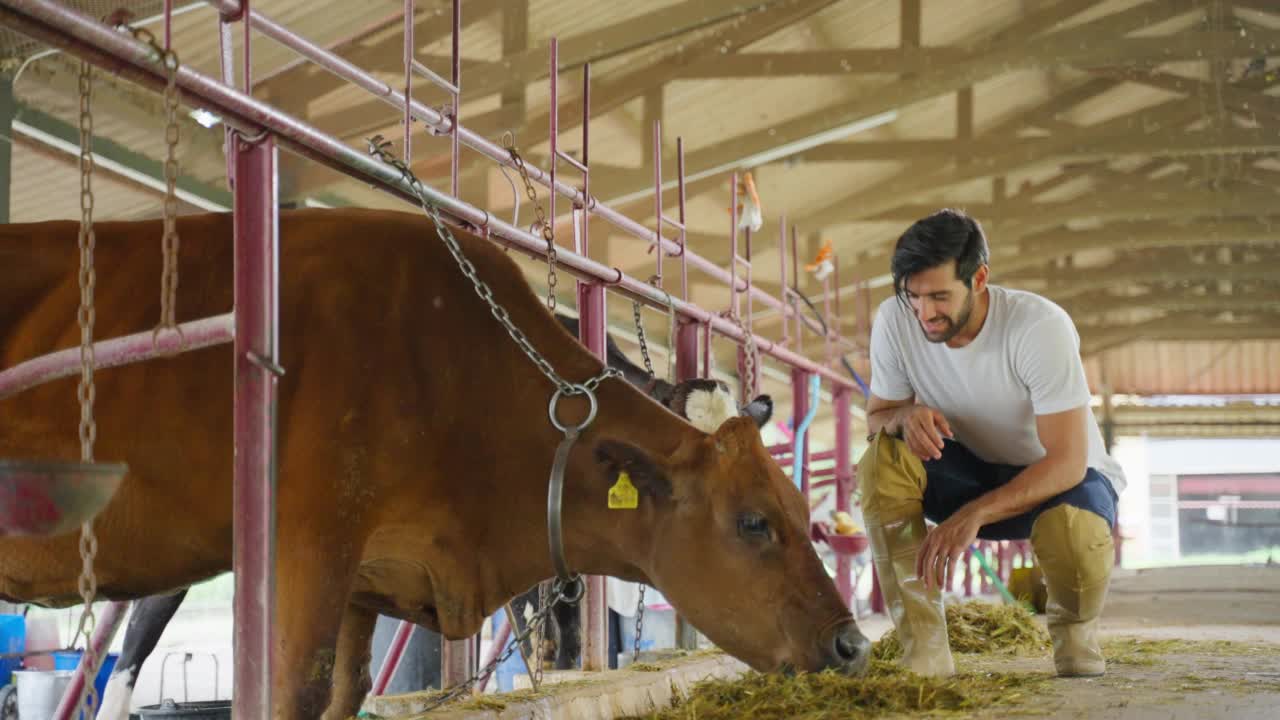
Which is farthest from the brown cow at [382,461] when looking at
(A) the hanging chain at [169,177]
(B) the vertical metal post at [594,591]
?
(B) the vertical metal post at [594,591]

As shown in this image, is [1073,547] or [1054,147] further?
[1054,147]

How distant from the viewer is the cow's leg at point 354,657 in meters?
3.40

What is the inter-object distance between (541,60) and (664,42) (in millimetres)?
1807

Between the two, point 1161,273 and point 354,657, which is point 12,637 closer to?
point 354,657

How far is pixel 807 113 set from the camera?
463 inches

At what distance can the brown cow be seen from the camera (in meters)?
2.94

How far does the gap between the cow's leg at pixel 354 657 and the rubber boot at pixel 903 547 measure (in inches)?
53.2

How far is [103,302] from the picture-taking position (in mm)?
3145

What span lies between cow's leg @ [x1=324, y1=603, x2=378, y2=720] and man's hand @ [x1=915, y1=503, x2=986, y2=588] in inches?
55.0

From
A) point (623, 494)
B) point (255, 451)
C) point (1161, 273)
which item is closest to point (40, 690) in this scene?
point (623, 494)

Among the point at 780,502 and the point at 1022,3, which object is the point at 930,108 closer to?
the point at 1022,3

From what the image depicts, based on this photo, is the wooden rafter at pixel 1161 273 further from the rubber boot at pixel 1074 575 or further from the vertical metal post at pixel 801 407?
the rubber boot at pixel 1074 575

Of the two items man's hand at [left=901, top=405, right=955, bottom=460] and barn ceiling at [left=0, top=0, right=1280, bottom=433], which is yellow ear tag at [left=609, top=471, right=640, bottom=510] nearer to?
man's hand at [left=901, top=405, right=955, bottom=460]

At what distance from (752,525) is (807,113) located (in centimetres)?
900
